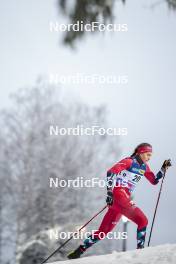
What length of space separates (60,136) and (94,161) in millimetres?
1696

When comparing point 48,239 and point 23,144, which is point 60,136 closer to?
point 23,144

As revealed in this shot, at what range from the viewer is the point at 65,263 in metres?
4.90

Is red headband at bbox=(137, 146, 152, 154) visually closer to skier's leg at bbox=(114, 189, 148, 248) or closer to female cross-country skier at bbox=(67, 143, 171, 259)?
female cross-country skier at bbox=(67, 143, 171, 259)

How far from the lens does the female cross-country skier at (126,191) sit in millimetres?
5340

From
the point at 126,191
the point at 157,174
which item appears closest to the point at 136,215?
the point at 126,191

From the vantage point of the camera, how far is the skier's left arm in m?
5.72

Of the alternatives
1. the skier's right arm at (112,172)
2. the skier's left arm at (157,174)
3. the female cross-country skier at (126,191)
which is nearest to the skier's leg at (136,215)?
the female cross-country skier at (126,191)

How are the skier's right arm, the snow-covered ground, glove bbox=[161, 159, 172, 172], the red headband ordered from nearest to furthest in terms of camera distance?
the snow-covered ground < the skier's right arm < the red headband < glove bbox=[161, 159, 172, 172]

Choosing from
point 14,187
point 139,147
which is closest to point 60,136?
point 14,187

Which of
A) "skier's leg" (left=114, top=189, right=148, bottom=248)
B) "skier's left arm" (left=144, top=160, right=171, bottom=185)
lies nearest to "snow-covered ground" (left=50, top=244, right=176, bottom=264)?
"skier's leg" (left=114, top=189, right=148, bottom=248)

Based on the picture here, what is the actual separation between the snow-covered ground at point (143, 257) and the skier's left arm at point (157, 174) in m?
A: 1.11

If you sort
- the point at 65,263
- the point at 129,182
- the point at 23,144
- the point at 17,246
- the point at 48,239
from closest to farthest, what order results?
the point at 65,263 < the point at 129,182 < the point at 48,239 < the point at 17,246 < the point at 23,144

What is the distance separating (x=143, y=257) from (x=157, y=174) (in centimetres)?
141

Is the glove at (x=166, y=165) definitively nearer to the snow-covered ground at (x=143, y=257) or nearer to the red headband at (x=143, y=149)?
the red headband at (x=143, y=149)
